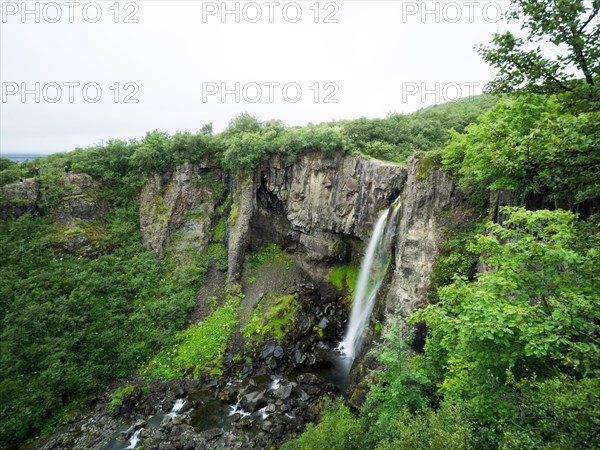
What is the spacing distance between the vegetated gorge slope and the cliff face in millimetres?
107

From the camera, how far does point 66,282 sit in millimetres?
22344

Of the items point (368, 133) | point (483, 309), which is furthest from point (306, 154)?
point (483, 309)

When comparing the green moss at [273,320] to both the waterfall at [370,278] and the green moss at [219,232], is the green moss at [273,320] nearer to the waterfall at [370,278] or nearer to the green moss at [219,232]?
the waterfall at [370,278]

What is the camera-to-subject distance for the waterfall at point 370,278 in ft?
67.1

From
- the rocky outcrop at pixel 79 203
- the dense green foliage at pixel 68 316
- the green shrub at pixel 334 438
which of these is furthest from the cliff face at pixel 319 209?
the green shrub at pixel 334 438

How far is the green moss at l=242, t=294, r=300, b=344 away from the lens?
22672 mm

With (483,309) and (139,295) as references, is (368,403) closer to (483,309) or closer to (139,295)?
(483,309)

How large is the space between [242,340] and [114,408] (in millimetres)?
8904

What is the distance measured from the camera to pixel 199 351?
2202cm

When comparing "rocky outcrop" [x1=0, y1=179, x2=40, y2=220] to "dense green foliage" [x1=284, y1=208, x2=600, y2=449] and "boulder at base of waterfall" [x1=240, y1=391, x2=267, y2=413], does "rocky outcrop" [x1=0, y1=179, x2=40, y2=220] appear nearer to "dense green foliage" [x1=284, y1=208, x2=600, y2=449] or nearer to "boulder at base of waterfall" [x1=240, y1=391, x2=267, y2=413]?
"boulder at base of waterfall" [x1=240, y1=391, x2=267, y2=413]

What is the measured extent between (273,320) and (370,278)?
8683mm

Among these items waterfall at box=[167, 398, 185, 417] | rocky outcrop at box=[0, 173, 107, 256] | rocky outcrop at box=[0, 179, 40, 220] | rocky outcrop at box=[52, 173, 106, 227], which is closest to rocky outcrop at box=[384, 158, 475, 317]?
waterfall at box=[167, 398, 185, 417]

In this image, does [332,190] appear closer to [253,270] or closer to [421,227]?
[421,227]

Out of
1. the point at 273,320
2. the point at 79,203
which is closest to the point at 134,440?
the point at 273,320
